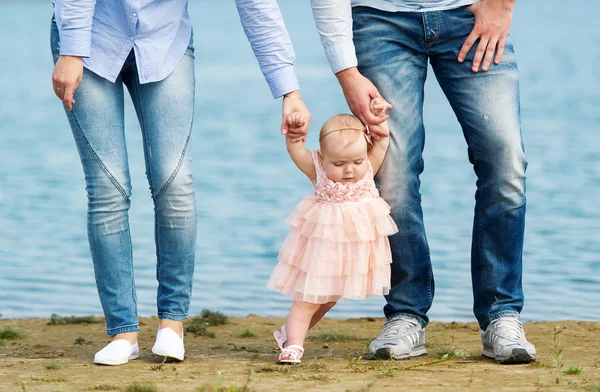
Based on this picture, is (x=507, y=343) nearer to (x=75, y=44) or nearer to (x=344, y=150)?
(x=344, y=150)

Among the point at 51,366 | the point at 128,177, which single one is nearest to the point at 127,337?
the point at 51,366

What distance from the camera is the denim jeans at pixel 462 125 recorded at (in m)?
4.43

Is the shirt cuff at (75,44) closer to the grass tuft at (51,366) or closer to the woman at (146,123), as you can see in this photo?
the woman at (146,123)

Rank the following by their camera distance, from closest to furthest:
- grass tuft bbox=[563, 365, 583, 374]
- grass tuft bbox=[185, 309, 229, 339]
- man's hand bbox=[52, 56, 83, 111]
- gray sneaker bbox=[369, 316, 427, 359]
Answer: grass tuft bbox=[563, 365, 583, 374], man's hand bbox=[52, 56, 83, 111], gray sneaker bbox=[369, 316, 427, 359], grass tuft bbox=[185, 309, 229, 339]

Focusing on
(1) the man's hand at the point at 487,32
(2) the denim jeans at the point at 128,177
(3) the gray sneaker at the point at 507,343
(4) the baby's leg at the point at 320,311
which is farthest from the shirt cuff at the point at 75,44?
(3) the gray sneaker at the point at 507,343

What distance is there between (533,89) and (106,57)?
14821 mm

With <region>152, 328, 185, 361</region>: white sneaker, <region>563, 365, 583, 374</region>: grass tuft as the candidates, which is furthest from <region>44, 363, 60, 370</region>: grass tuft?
<region>563, 365, 583, 374</region>: grass tuft

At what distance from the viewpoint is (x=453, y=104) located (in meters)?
4.56

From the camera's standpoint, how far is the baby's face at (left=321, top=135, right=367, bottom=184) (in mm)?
→ 4340

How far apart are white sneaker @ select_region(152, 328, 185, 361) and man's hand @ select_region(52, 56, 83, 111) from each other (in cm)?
99

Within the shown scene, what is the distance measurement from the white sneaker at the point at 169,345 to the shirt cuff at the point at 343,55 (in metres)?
1.25

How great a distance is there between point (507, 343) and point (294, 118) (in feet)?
3.97

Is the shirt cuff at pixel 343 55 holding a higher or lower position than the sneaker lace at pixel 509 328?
higher

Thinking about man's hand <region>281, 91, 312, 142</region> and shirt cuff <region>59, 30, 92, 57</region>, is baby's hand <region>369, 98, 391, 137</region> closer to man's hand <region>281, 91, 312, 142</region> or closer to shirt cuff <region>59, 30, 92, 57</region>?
man's hand <region>281, 91, 312, 142</region>
